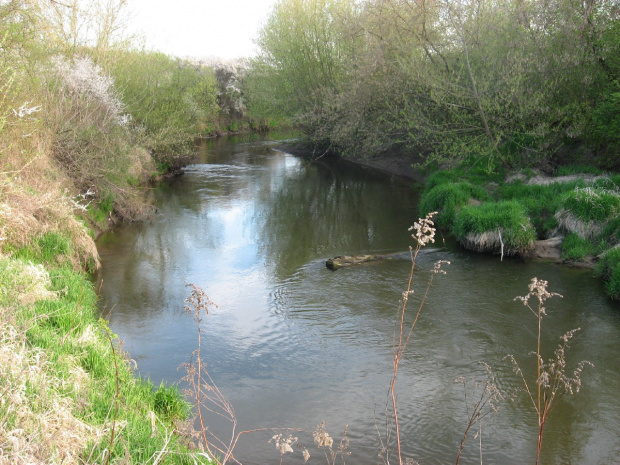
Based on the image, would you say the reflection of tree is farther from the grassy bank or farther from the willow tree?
the willow tree

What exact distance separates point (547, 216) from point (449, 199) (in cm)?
252

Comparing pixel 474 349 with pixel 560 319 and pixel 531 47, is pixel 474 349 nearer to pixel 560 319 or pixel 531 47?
pixel 560 319

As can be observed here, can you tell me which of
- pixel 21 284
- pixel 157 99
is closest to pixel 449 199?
pixel 21 284

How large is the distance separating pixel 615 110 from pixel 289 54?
18197 millimetres

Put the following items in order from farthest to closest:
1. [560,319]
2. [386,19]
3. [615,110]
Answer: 1. [386,19]
2. [615,110]
3. [560,319]

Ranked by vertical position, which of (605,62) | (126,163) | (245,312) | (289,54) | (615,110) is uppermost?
(289,54)

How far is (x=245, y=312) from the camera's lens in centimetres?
946

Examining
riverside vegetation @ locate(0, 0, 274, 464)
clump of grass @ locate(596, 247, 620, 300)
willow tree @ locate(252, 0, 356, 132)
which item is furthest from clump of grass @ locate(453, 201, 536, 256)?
willow tree @ locate(252, 0, 356, 132)

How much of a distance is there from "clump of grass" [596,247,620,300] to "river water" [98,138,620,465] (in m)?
0.20

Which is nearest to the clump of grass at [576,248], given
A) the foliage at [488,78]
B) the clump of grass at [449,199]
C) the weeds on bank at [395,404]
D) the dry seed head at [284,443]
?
the clump of grass at [449,199]

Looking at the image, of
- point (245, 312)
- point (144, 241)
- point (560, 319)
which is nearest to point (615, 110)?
point (560, 319)

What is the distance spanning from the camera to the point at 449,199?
1467cm

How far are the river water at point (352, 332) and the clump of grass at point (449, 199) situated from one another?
3.08 feet

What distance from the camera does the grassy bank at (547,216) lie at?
37.5ft
